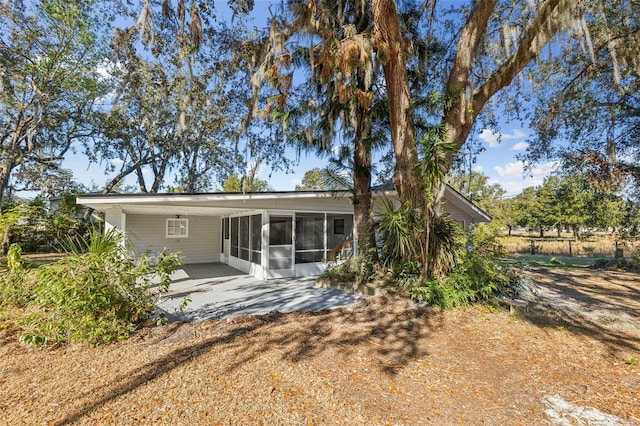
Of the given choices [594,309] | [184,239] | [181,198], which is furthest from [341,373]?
[184,239]

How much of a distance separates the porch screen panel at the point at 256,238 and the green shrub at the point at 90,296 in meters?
4.79

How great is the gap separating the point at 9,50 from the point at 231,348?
13867mm

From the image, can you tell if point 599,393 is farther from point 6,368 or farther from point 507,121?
point 507,121

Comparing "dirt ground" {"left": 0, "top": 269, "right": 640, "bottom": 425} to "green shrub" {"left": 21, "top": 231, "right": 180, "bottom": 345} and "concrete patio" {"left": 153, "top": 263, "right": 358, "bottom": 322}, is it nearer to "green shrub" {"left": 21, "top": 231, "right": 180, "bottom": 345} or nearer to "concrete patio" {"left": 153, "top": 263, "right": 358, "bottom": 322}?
"green shrub" {"left": 21, "top": 231, "right": 180, "bottom": 345}

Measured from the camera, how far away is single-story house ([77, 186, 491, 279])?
773 cm

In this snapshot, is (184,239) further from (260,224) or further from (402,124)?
(402,124)

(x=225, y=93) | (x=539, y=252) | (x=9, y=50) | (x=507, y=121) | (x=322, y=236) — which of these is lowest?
(x=539, y=252)

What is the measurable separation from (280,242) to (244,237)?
1.95m

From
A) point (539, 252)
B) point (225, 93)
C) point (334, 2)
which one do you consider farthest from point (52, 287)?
point (539, 252)

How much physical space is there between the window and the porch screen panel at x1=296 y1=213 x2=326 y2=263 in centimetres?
569

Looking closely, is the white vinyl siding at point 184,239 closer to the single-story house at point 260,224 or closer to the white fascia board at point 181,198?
the single-story house at point 260,224

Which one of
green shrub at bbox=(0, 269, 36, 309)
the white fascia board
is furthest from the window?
green shrub at bbox=(0, 269, 36, 309)

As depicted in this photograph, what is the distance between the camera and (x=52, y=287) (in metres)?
3.45

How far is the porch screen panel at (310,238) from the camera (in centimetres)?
929
